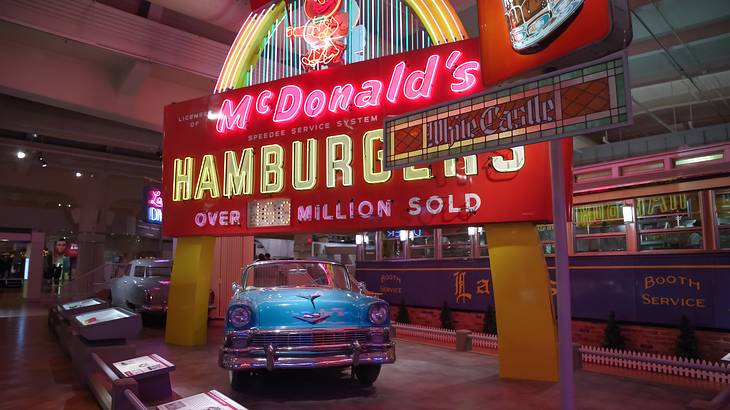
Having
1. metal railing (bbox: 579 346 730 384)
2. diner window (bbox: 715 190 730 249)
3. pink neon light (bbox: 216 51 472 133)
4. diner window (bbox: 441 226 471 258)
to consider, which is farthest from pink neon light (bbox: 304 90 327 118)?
diner window (bbox: 715 190 730 249)

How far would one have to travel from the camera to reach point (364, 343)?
17.9 ft

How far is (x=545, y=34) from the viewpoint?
336cm

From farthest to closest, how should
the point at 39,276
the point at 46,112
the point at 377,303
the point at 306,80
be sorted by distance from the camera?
the point at 39,276 → the point at 46,112 → the point at 306,80 → the point at 377,303

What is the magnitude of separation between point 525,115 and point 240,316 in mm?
3668

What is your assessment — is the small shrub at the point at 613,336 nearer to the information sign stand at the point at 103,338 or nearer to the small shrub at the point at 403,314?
the small shrub at the point at 403,314

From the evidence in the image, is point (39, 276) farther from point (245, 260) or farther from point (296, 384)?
point (296, 384)

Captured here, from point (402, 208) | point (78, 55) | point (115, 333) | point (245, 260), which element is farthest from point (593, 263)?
point (78, 55)

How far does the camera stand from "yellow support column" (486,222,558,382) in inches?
238

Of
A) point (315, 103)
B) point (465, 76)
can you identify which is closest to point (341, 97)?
point (315, 103)

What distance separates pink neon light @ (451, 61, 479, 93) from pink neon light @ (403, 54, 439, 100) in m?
0.35

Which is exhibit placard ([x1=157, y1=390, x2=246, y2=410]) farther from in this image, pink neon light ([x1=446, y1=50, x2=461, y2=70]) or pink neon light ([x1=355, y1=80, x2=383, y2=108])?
pink neon light ([x1=446, y1=50, x2=461, y2=70])

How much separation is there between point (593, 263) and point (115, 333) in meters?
7.54

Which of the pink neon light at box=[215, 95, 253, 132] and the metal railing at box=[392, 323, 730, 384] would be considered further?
the pink neon light at box=[215, 95, 253, 132]

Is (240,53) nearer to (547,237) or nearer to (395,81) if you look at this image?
(395,81)
